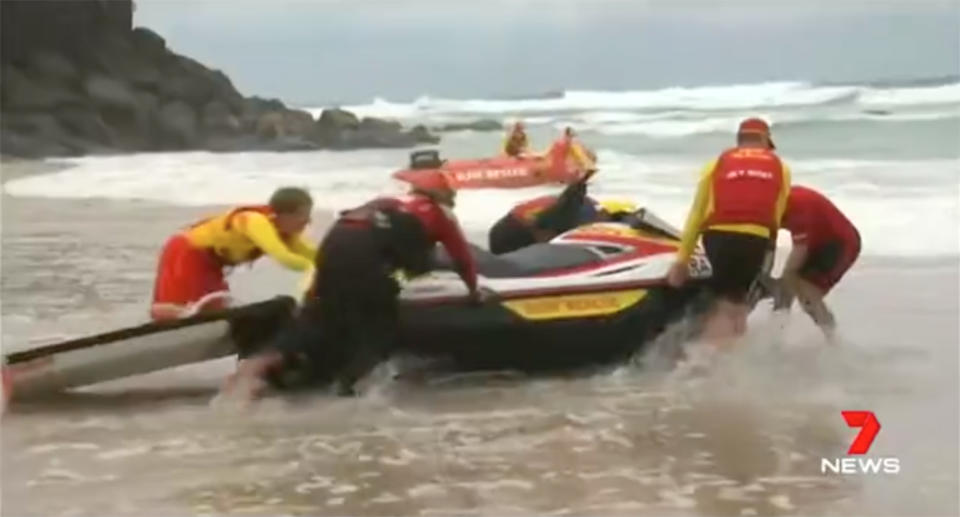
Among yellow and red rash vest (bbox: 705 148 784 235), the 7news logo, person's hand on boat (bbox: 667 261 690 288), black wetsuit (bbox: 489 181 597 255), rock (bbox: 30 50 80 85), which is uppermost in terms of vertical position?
rock (bbox: 30 50 80 85)

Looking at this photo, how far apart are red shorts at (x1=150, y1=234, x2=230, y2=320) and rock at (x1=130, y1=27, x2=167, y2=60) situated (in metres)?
0.50

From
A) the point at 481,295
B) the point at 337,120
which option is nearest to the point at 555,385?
the point at 481,295

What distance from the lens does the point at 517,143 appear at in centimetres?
312

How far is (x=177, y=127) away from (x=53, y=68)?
1.04ft

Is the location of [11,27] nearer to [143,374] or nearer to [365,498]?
[143,374]

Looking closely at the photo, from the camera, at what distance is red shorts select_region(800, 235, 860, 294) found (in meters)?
2.95

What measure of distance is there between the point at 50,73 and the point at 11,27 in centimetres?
18

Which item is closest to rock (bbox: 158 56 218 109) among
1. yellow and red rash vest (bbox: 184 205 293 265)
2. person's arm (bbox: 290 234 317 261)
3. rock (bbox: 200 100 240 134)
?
rock (bbox: 200 100 240 134)

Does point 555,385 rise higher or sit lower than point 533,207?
lower

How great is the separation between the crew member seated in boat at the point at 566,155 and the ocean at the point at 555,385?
0.04m

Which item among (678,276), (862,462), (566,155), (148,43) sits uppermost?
(148,43)

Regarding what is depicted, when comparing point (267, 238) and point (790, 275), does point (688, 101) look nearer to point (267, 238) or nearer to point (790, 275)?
point (790, 275)

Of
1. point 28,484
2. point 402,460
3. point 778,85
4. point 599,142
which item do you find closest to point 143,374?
point 28,484

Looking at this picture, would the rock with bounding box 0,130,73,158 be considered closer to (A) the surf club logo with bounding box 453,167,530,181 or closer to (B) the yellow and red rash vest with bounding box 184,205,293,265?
(B) the yellow and red rash vest with bounding box 184,205,293,265
